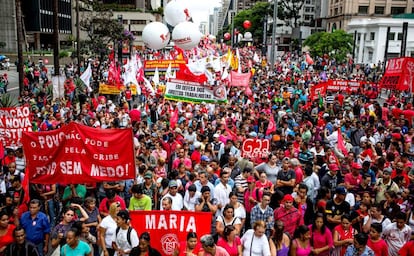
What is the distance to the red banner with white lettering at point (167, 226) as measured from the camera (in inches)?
231

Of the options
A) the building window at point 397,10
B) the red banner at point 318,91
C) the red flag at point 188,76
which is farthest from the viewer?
the building window at point 397,10

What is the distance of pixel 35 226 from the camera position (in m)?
6.34

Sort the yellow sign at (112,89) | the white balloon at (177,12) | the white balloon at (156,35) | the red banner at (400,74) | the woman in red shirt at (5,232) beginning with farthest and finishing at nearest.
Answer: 1. the white balloon at (156,35)
2. the white balloon at (177,12)
3. the yellow sign at (112,89)
4. the red banner at (400,74)
5. the woman in red shirt at (5,232)

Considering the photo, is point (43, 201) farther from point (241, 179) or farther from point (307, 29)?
point (307, 29)

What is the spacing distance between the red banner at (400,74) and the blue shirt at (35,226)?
11.8 metres

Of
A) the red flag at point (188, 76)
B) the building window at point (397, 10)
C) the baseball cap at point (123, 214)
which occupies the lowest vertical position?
the baseball cap at point (123, 214)

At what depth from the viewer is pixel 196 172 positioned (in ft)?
26.7

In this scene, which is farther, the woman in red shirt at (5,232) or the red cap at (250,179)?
the red cap at (250,179)

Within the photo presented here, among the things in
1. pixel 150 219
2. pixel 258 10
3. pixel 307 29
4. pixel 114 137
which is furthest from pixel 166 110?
pixel 258 10

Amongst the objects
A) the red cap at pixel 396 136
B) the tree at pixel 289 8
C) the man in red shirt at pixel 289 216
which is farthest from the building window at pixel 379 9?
the man in red shirt at pixel 289 216

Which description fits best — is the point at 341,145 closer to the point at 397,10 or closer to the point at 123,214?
the point at 123,214

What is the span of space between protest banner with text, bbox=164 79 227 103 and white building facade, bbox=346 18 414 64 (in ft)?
155

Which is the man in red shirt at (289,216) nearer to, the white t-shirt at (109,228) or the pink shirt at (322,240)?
the pink shirt at (322,240)

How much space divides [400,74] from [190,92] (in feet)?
21.8
